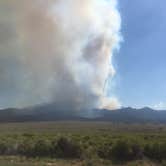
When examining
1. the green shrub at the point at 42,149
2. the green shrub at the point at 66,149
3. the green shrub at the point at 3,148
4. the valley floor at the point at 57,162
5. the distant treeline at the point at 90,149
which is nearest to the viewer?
the valley floor at the point at 57,162

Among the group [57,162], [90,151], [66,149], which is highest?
[66,149]

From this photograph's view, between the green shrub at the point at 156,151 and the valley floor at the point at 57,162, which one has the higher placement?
the green shrub at the point at 156,151

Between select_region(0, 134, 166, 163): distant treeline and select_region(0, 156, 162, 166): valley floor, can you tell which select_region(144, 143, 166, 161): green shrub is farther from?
select_region(0, 156, 162, 166): valley floor

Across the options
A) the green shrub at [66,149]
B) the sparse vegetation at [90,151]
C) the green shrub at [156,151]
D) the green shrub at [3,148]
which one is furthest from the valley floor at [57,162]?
the green shrub at [3,148]

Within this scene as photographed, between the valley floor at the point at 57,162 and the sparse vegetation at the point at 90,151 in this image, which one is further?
the sparse vegetation at the point at 90,151

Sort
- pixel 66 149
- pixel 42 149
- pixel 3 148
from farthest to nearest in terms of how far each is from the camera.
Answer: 1. pixel 3 148
2. pixel 42 149
3. pixel 66 149

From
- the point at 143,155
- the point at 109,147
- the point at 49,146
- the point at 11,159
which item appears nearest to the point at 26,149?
the point at 49,146

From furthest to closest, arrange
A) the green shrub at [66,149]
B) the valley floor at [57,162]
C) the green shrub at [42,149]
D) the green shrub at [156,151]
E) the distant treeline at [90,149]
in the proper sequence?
1. the green shrub at [42,149]
2. the green shrub at [66,149]
3. the distant treeline at [90,149]
4. the green shrub at [156,151]
5. the valley floor at [57,162]

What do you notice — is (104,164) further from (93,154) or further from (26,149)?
(26,149)

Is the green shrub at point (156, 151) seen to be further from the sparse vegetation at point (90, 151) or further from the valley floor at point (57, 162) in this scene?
the valley floor at point (57, 162)

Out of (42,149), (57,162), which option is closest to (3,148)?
(42,149)

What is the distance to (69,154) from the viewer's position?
1945 inches

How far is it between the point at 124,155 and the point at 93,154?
3.51 m

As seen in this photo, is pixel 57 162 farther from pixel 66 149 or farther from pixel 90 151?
pixel 66 149
